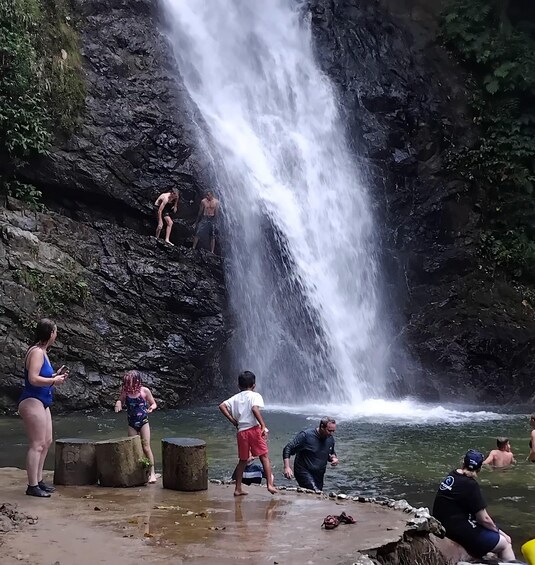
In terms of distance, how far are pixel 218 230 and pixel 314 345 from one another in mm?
3622

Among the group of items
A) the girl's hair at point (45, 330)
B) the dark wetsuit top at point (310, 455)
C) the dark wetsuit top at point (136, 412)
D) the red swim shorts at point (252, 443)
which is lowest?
the dark wetsuit top at point (310, 455)

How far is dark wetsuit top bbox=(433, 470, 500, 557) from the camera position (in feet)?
20.6

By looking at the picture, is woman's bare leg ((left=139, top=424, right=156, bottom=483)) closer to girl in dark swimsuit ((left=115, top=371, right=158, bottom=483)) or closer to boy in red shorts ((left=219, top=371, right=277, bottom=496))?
girl in dark swimsuit ((left=115, top=371, right=158, bottom=483))

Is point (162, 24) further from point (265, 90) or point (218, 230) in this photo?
point (218, 230)

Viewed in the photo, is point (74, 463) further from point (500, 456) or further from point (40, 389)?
point (500, 456)

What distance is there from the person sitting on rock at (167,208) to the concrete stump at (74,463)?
9.81 meters

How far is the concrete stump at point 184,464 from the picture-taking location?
733 centimetres

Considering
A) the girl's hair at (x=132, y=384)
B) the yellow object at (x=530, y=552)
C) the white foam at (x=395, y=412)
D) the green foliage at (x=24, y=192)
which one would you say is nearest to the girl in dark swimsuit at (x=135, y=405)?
the girl's hair at (x=132, y=384)

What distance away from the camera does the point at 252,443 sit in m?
7.11

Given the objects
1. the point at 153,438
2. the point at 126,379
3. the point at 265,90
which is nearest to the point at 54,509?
the point at 126,379

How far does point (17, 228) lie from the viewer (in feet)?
50.7

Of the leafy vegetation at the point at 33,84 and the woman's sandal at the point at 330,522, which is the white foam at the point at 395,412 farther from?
the woman's sandal at the point at 330,522

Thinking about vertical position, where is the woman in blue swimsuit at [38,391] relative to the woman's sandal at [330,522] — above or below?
above

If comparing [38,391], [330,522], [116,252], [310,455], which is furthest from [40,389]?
[116,252]
